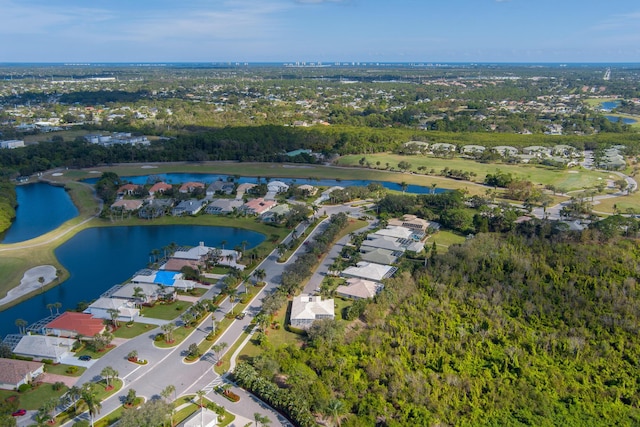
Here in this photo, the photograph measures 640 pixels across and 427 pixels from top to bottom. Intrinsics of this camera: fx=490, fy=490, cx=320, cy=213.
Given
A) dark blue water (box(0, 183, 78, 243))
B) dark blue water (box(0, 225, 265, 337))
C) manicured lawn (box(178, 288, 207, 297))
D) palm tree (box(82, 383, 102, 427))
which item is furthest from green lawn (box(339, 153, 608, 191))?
palm tree (box(82, 383, 102, 427))

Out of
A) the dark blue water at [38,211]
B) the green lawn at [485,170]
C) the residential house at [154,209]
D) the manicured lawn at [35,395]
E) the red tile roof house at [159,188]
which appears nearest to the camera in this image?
the manicured lawn at [35,395]

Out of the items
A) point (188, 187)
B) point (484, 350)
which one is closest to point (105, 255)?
point (188, 187)

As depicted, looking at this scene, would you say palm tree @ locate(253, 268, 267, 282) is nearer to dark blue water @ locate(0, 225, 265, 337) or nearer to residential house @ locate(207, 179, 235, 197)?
dark blue water @ locate(0, 225, 265, 337)

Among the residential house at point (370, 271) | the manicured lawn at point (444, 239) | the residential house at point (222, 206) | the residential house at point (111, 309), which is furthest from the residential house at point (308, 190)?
the residential house at point (111, 309)

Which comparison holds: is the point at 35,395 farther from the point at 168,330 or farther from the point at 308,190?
the point at 308,190

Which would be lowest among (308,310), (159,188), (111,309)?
(308,310)

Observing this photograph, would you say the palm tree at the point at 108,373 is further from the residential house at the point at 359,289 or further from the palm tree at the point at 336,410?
the residential house at the point at 359,289

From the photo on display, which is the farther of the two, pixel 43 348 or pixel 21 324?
pixel 21 324
